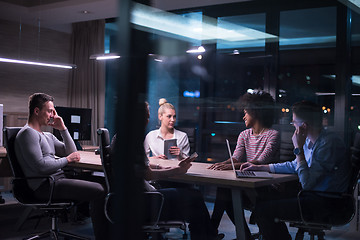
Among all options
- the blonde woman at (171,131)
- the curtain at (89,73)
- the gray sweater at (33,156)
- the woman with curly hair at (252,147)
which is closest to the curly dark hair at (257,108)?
the woman with curly hair at (252,147)

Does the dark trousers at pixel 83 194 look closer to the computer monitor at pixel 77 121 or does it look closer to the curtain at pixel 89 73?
the computer monitor at pixel 77 121

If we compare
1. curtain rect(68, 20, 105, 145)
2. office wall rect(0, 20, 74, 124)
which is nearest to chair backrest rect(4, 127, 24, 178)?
office wall rect(0, 20, 74, 124)

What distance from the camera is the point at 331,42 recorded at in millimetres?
4012

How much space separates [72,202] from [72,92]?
413 centimetres

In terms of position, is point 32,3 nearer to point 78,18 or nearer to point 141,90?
point 78,18

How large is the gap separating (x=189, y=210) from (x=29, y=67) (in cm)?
483

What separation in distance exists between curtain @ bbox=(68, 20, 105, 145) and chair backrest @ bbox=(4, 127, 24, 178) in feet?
11.4

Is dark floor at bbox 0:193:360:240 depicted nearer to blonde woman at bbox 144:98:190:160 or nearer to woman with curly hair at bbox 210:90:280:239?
woman with curly hair at bbox 210:90:280:239

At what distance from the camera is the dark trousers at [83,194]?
2844mm

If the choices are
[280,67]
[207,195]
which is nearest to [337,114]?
[280,67]

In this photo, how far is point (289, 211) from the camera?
8.10 ft

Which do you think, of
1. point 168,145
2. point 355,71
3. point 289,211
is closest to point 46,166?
point 168,145

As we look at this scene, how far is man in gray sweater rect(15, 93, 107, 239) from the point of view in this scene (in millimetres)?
2801

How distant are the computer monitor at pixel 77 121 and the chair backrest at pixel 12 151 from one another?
1.36 m
